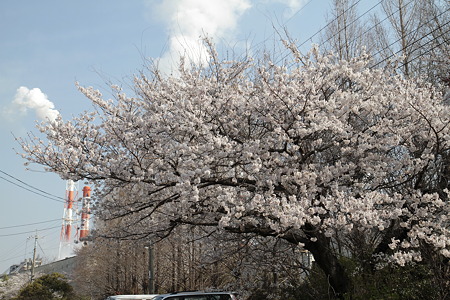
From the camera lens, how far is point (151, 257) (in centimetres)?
1794

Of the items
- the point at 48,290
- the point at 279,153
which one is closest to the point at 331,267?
the point at 279,153

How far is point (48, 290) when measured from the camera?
1176 inches

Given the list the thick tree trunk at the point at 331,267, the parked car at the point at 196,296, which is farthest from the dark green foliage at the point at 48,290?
the thick tree trunk at the point at 331,267

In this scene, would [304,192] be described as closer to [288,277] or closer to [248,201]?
[248,201]

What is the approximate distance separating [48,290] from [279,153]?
26557 millimetres

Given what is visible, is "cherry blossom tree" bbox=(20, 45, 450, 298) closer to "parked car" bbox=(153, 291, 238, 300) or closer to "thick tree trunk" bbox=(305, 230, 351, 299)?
"thick tree trunk" bbox=(305, 230, 351, 299)

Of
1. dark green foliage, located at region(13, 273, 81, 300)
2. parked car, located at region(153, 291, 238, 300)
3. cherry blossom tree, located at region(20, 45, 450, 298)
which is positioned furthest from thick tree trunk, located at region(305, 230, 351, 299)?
dark green foliage, located at region(13, 273, 81, 300)

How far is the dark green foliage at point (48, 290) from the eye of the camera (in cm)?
2923

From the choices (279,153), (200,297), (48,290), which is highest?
(48,290)

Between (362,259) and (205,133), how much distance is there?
192 inches

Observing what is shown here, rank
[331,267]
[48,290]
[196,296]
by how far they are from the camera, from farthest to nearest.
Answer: [48,290], [331,267], [196,296]

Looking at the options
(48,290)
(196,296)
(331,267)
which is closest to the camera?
(196,296)

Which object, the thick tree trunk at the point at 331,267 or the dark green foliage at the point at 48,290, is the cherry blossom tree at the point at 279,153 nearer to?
the thick tree trunk at the point at 331,267

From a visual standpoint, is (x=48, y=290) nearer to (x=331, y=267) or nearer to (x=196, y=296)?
(x=196, y=296)
